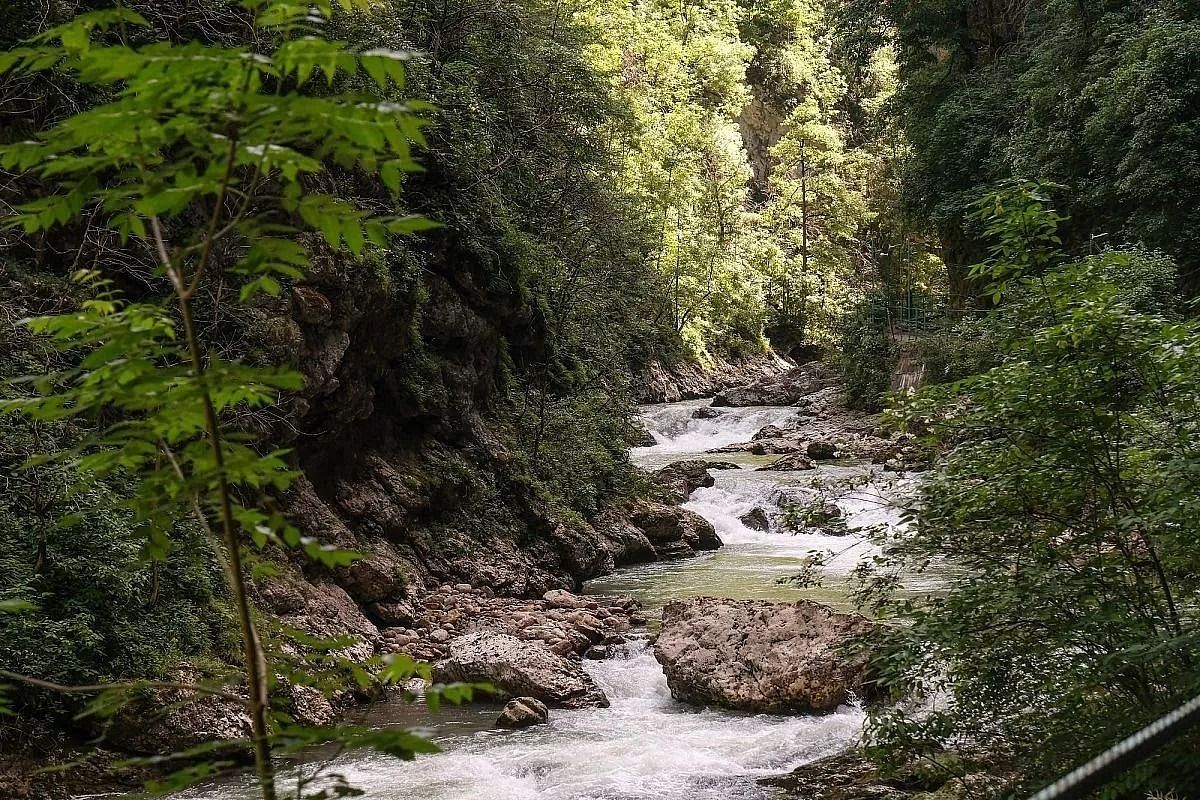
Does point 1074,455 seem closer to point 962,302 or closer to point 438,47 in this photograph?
point 438,47

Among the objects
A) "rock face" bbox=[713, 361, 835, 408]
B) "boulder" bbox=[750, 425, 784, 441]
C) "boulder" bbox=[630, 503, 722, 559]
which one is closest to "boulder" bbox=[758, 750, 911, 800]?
"boulder" bbox=[630, 503, 722, 559]

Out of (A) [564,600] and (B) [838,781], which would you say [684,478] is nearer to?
(A) [564,600]

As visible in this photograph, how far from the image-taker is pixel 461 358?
14477 mm

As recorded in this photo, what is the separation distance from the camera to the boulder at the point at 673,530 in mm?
16109

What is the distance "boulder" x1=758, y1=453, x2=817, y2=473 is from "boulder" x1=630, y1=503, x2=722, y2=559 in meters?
5.23

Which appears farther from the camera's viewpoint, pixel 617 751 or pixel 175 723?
pixel 617 751

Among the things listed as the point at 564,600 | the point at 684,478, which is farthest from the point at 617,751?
the point at 684,478

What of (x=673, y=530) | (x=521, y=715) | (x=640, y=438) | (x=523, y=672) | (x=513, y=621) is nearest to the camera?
(x=521, y=715)

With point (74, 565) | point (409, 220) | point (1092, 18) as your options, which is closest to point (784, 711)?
point (74, 565)

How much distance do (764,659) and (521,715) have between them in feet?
7.82

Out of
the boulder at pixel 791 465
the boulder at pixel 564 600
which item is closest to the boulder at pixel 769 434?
the boulder at pixel 791 465

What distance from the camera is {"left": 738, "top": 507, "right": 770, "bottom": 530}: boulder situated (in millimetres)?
17547

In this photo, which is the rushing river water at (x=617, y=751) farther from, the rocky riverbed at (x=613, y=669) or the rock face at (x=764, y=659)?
the rock face at (x=764, y=659)

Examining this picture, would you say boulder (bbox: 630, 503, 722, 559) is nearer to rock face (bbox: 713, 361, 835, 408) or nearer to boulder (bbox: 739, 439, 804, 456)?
boulder (bbox: 739, 439, 804, 456)
